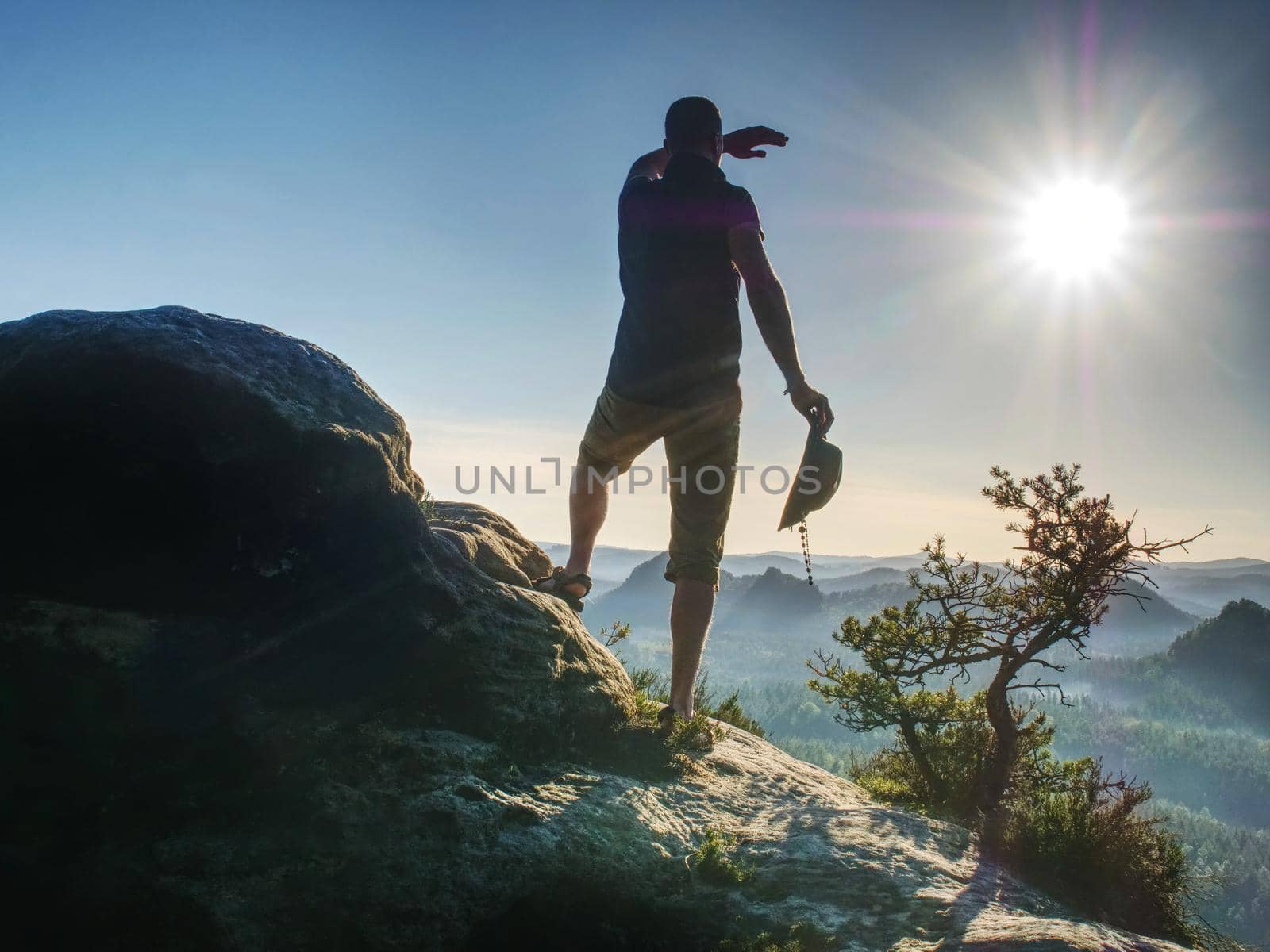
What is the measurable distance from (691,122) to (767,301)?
1.61 m

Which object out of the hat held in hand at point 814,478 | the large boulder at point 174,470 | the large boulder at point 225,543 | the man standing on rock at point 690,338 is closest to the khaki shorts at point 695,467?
the man standing on rock at point 690,338

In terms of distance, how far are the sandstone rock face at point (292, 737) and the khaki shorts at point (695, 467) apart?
144 centimetres

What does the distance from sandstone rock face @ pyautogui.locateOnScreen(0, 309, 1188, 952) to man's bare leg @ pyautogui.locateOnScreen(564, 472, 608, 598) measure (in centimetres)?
149

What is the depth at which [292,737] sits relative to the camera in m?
3.43

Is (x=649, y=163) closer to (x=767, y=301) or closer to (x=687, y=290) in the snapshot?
(x=687, y=290)

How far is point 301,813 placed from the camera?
124 inches

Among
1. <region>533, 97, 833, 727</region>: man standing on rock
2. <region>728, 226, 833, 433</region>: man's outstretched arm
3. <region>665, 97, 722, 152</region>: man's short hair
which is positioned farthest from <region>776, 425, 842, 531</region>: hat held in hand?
<region>665, 97, 722, 152</region>: man's short hair

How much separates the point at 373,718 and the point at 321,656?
17.7 inches

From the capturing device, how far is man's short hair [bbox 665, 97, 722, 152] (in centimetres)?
520

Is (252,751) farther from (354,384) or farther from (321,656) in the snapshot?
(354,384)

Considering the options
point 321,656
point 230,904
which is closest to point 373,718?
point 321,656

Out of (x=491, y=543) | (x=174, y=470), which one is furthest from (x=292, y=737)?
(x=491, y=543)

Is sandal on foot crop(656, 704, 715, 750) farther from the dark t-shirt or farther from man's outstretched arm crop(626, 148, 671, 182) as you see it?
man's outstretched arm crop(626, 148, 671, 182)

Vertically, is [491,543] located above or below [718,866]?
above
